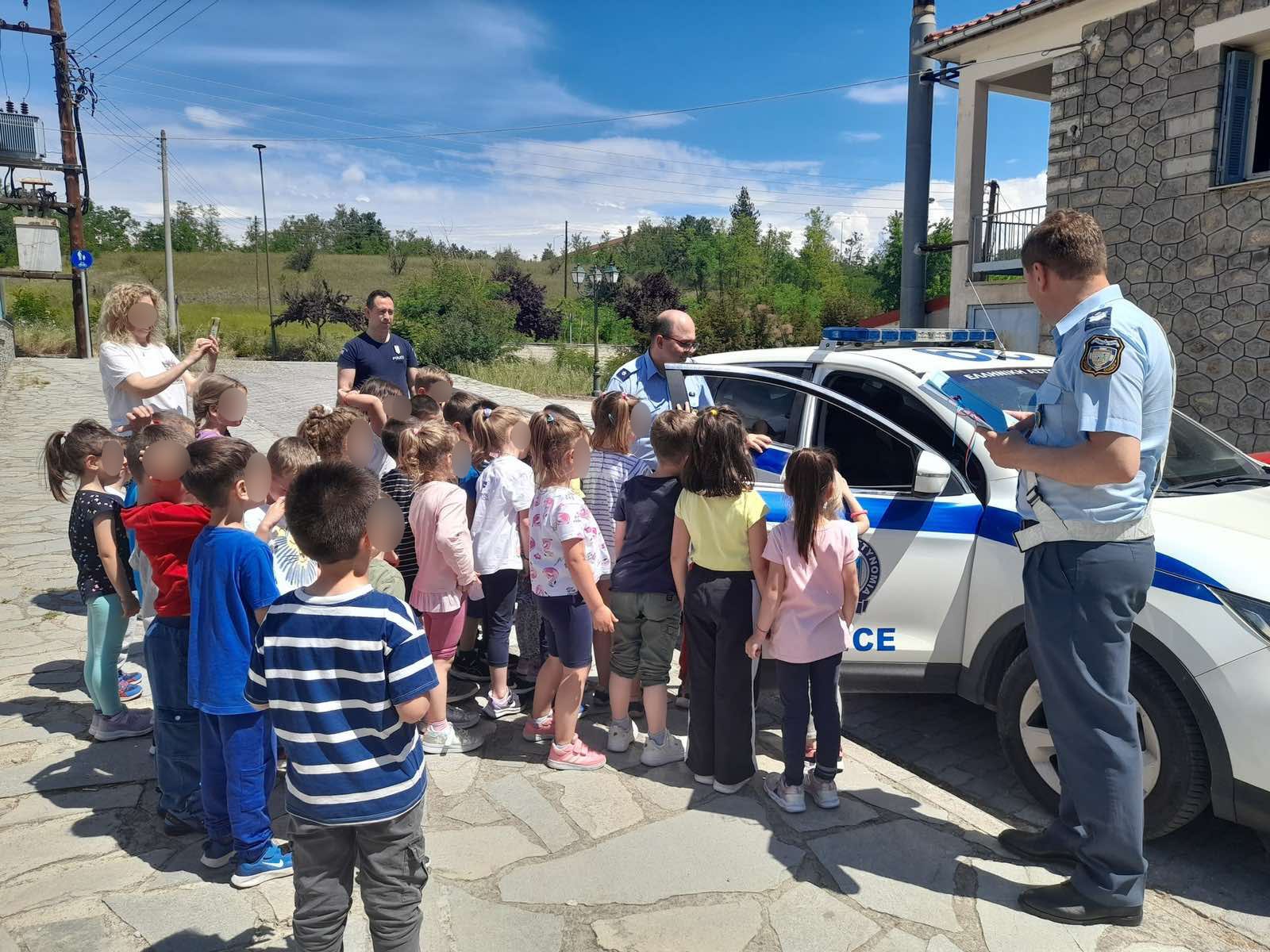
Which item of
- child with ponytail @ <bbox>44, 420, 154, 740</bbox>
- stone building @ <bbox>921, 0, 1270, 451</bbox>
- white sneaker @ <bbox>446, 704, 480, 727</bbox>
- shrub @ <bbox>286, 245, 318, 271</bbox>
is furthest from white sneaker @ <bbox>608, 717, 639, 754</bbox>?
shrub @ <bbox>286, 245, 318, 271</bbox>

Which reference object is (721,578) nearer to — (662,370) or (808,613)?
(808,613)

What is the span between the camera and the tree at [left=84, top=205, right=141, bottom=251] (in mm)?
79312

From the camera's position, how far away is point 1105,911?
2779 millimetres

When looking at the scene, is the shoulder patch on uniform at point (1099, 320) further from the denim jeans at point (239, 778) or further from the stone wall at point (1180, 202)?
the stone wall at point (1180, 202)

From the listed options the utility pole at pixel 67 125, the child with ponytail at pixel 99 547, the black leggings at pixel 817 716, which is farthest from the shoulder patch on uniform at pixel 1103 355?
the utility pole at pixel 67 125

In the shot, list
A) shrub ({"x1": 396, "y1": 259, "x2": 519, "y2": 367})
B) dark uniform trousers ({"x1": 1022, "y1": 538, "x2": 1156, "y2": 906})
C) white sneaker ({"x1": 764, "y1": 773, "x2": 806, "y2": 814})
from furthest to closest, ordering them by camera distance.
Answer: shrub ({"x1": 396, "y1": 259, "x2": 519, "y2": 367}) < white sneaker ({"x1": 764, "y1": 773, "x2": 806, "y2": 814}) < dark uniform trousers ({"x1": 1022, "y1": 538, "x2": 1156, "y2": 906})

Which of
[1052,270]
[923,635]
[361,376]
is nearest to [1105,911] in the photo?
[923,635]

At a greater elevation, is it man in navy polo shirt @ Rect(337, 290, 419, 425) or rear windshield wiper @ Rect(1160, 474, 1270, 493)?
man in navy polo shirt @ Rect(337, 290, 419, 425)

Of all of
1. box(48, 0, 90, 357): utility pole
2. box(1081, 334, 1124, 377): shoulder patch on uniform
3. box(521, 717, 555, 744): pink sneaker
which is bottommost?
box(521, 717, 555, 744): pink sneaker

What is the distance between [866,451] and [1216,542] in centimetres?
150

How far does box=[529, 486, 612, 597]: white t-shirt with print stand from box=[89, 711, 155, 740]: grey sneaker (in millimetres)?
1902

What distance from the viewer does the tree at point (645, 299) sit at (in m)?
44.4

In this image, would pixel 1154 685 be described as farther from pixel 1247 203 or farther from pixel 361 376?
pixel 1247 203

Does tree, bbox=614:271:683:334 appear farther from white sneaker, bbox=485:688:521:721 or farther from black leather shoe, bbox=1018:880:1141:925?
black leather shoe, bbox=1018:880:1141:925
